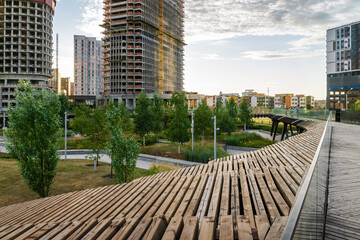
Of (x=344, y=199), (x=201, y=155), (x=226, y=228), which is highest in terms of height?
(x=226, y=228)

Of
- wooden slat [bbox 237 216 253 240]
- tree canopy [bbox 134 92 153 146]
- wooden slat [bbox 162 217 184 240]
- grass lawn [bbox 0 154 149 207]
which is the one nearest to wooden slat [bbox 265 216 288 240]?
wooden slat [bbox 237 216 253 240]

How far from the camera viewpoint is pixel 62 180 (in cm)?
1798

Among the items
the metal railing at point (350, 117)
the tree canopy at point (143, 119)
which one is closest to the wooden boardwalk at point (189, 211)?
the metal railing at point (350, 117)

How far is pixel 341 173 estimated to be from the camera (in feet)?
22.1

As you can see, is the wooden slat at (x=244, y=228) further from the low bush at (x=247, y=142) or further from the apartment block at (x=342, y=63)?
the apartment block at (x=342, y=63)

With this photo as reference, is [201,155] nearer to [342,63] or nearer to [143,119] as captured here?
[143,119]

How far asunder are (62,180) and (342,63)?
10311cm

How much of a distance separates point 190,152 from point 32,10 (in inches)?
3371

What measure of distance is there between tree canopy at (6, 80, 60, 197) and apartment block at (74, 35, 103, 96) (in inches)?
6749

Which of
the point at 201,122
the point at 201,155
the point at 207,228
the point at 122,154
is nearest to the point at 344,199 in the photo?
the point at 207,228

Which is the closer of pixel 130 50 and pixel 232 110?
pixel 232 110

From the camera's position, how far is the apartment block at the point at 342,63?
89.1 m

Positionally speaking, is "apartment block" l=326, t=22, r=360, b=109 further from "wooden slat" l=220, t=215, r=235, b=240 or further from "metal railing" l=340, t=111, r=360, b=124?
"wooden slat" l=220, t=215, r=235, b=240

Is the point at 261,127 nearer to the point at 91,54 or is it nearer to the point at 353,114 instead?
the point at 353,114
